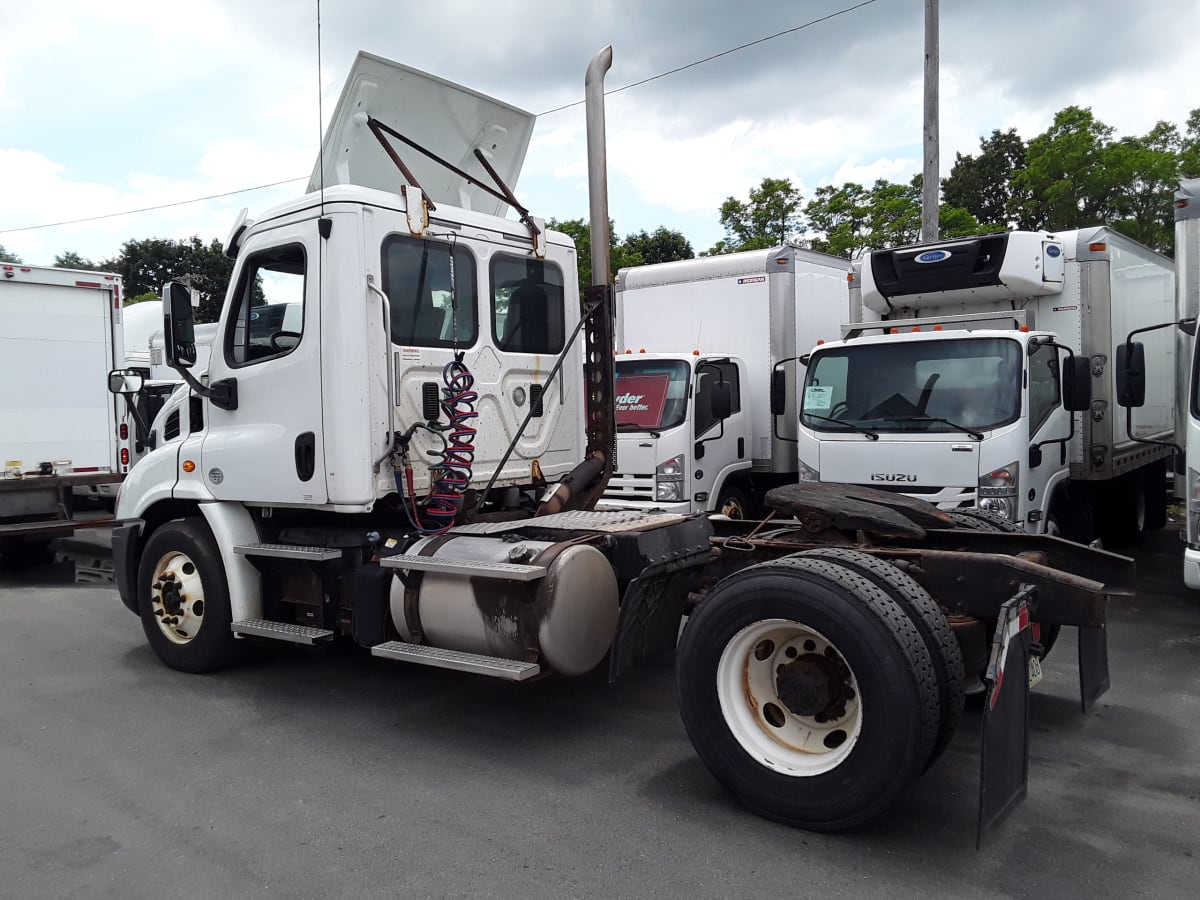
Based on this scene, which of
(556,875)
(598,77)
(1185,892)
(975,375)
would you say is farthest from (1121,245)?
(556,875)

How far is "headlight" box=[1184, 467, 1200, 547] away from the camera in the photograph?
608 centimetres

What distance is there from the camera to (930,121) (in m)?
13.1

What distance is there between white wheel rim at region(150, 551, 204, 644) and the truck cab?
3812 millimetres

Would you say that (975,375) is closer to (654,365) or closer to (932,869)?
(654,365)

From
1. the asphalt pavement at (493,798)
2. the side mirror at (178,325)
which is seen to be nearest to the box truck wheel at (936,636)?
the asphalt pavement at (493,798)

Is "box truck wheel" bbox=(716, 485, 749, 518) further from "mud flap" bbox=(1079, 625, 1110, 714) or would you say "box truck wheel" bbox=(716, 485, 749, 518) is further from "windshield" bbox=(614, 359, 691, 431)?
"mud flap" bbox=(1079, 625, 1110, 714)

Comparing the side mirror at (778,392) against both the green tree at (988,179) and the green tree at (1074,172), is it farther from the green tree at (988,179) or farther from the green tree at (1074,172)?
the green tree at (988,179)

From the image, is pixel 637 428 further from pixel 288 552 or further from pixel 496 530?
pixel 288 552

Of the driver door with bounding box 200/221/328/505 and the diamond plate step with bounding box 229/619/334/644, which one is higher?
the driver door with bounding box 200/221/328/505

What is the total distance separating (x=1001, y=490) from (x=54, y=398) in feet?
31.6

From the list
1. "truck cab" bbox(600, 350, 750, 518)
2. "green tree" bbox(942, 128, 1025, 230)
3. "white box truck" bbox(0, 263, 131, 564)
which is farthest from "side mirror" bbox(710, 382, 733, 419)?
"green tree" bbox(942, 128, 1025, 230)

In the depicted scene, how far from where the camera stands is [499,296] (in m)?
5.96

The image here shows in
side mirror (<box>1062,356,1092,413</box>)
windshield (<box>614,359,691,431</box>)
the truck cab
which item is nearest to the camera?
side mirror (<box>1062,356,1092,413</box>)

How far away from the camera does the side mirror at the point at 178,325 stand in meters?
5.67
